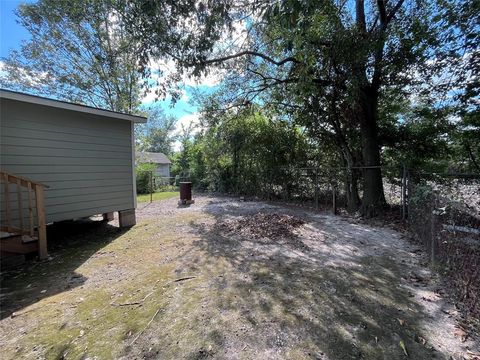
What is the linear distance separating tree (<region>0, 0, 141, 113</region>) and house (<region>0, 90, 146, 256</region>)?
272 inches

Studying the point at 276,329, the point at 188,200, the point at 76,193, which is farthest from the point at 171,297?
the point at 188,200

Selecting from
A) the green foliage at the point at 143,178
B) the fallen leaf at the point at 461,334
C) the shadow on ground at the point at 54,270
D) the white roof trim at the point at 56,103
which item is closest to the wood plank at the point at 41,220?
the shadow on ground at the point at 54,270

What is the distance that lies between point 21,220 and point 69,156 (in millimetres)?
1658

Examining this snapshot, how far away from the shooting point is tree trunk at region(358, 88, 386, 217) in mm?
6578

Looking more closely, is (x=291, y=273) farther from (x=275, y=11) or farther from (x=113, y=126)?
(x=113, y=126)

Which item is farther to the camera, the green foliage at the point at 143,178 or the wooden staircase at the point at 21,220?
the green foliage at the point at 143,178

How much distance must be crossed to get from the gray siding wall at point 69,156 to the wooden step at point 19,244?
0.57 m

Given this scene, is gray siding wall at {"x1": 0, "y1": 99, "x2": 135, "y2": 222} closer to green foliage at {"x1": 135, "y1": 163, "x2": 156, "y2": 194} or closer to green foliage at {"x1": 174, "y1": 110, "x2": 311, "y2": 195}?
green foliage at {"x1": 174, "y1": 110, "x2": 311, "y2": 195}

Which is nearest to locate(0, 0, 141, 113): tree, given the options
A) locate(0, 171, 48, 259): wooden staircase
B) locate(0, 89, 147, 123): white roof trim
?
locate(0, 89, 147, 123): white roof trim

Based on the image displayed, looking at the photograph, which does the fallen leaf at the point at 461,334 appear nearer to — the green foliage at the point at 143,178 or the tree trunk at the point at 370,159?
the tree trunk at the point at 370,159

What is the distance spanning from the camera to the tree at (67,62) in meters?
11.7

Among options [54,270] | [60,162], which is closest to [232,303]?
[54,270]

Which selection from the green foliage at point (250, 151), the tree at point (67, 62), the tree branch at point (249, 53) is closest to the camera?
the tree branch at point (249, 53)

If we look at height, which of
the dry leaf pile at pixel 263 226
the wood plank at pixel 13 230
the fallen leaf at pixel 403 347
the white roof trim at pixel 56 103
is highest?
the white roof trim at pixel 56 103
